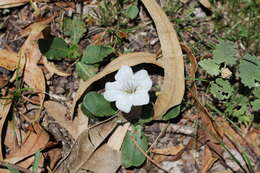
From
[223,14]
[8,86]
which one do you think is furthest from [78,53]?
[223,14]

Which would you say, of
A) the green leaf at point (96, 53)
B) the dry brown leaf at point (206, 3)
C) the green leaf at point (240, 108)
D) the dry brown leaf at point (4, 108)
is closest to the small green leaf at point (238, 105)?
A: the green leaf at point (240, 108)

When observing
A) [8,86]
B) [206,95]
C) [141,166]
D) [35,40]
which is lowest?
[141,166]

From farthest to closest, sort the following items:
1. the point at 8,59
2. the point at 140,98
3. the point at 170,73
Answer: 1. the point at 8,59
2. the point at 170,73
3. the point at 140,98

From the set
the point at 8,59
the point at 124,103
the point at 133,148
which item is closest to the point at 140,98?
the point at 124,103

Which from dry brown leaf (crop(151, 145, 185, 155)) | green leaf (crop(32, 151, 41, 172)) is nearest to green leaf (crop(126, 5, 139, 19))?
dry brown leaf (crop(151, 145, 185, 155))

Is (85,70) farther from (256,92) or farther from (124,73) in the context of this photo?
(256,92)

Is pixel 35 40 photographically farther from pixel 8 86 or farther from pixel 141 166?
pixel 141 166
